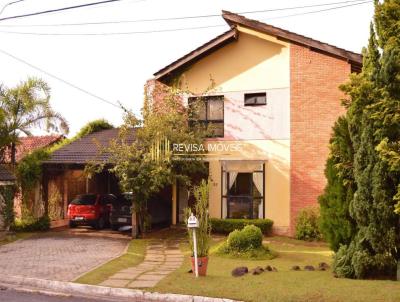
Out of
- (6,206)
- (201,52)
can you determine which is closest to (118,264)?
(6,206)

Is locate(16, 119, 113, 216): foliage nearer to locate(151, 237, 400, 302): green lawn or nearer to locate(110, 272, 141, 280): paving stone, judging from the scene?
locate(110, 272, 141, 280): paving stone

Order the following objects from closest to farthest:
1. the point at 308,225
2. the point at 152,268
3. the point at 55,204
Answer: the point at 152,268 → the point at 308,225 → the point at 55,204

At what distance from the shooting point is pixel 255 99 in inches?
754

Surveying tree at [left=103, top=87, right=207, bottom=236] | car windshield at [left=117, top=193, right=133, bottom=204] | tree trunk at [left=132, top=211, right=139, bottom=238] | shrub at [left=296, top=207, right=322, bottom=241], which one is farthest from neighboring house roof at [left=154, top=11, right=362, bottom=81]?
tree trunk at [left=132, top=211, right=139, bottom=238]

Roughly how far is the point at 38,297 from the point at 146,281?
2.18 metres

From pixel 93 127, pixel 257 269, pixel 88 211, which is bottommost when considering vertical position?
pixel 257 269

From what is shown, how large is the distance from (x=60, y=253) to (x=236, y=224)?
661 cm

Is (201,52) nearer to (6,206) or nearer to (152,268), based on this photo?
(6,206)

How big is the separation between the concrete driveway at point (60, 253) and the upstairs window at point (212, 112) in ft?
18.1

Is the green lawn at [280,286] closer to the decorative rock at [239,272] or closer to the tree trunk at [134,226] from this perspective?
the decorative rock at [239,272]

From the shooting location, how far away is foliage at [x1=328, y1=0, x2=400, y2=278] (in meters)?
9.66

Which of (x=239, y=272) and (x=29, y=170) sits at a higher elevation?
(x=29, y=170)

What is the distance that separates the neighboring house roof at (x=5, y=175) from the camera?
1901cm

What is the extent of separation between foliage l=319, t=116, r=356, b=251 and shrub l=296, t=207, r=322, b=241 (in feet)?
21.2
